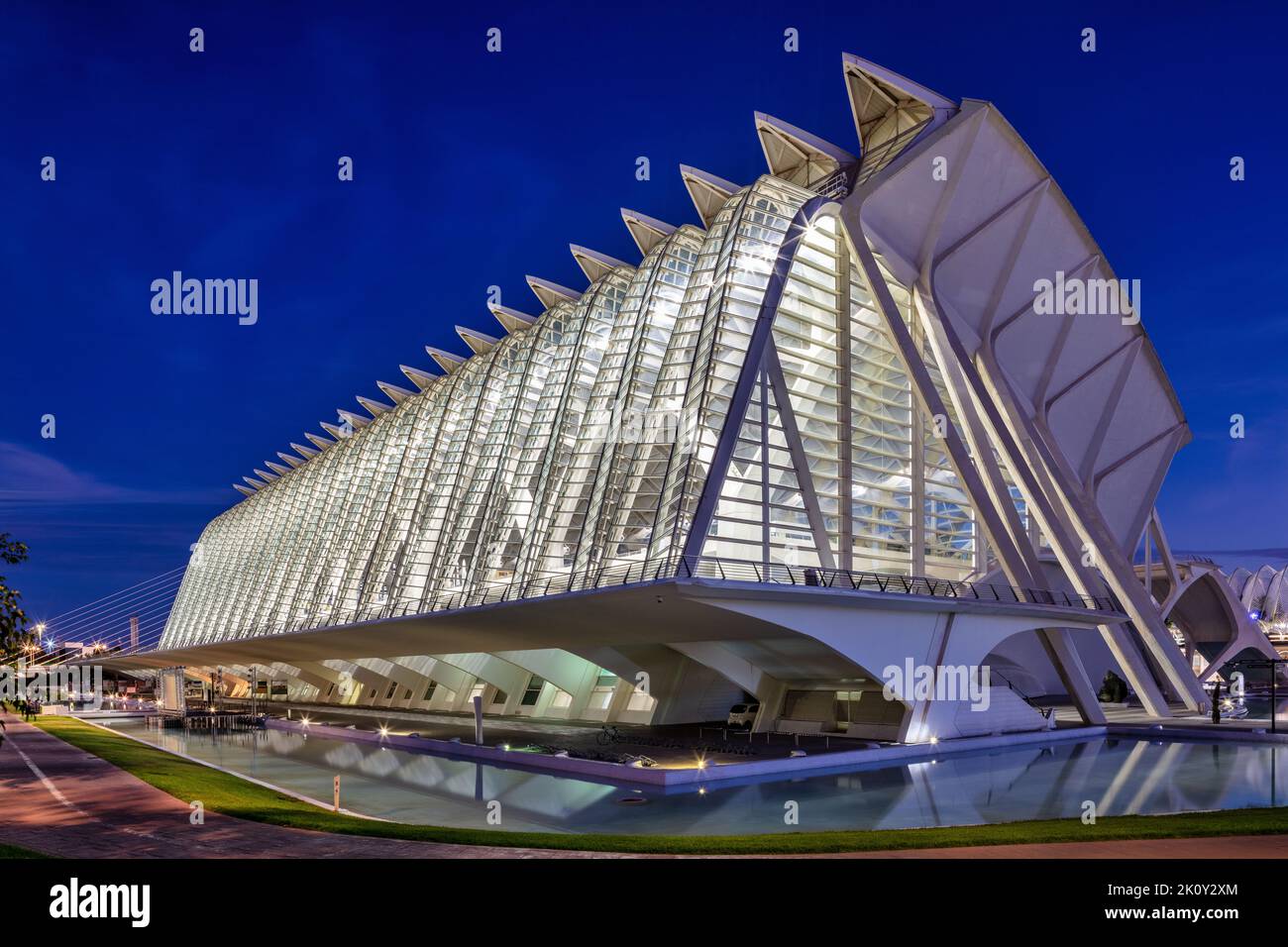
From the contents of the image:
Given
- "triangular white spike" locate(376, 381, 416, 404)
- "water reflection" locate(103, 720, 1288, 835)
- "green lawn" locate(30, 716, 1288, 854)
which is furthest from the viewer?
"triangular white spike" locate(376, 381, 416, 404)

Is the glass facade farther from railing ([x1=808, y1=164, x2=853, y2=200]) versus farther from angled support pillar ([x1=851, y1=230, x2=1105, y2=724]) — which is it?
angled support pillar ([x1=851, y1=230, x2=1105, y2=724])

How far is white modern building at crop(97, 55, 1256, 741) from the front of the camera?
31.4 metres

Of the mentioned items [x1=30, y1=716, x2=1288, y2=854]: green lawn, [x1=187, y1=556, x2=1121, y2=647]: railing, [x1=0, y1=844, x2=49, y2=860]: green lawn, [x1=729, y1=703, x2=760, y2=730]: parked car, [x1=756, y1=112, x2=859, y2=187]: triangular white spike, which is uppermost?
[x1=756, y1=112, x2=859, y2=187]: triangular white spike

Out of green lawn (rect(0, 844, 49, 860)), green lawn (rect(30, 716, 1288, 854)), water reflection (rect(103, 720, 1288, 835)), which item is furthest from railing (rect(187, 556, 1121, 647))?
green lawn (rect(0, 844, 49, 860))

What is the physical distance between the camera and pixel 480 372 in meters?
59.1

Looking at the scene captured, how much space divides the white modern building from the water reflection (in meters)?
4.70

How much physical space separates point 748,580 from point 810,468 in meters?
11.2

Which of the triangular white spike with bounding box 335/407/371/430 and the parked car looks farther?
the triangular white spike with bounding box 335/407/371/430

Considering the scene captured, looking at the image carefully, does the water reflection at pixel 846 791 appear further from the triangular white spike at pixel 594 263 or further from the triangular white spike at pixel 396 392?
the triangular white spike at pixel 396 392

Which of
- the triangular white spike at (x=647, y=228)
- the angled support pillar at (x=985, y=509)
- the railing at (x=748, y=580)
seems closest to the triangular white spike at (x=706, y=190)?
the triangular white spike at (x=647, y=228)

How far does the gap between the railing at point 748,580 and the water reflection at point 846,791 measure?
5.04m

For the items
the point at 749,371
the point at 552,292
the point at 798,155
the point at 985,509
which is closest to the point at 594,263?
the point at 552,292
